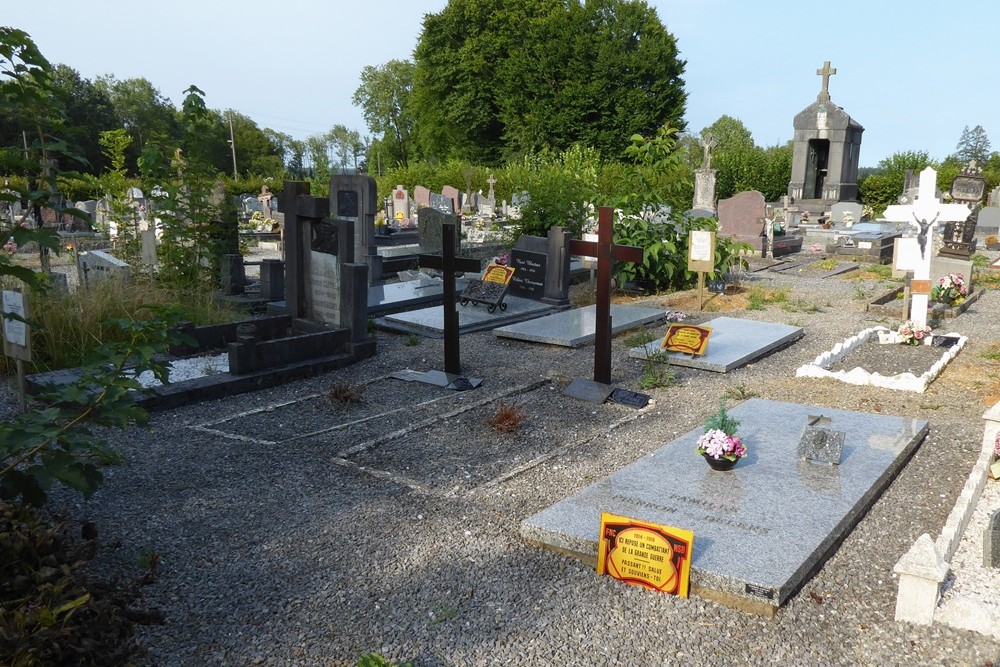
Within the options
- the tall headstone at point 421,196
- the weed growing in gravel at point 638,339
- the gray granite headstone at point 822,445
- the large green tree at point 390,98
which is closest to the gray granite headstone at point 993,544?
the gray granite headstone at point 822,445

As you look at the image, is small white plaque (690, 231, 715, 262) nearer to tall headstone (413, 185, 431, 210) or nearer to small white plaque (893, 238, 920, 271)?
small white plaque (893, 238, 920, 271)

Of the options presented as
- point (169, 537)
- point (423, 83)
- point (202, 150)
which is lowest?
point (169, 537)

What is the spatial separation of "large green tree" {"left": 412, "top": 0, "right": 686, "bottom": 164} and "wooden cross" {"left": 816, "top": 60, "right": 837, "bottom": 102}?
10.0m

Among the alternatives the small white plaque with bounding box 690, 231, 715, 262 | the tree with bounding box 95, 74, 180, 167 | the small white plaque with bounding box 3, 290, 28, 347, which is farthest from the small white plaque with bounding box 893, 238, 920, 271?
the tree with bounding box 95, 74, 180, 167

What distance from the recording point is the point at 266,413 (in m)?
6.80

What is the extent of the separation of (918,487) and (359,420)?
166 inches

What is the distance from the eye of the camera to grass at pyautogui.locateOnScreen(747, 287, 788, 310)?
11.9 meters

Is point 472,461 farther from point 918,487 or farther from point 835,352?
point 835,352

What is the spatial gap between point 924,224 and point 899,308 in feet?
7.48

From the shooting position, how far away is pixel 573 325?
9.84 meters

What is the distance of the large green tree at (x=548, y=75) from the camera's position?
39.5 meters

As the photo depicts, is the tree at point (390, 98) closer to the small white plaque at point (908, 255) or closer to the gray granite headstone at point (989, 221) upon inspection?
the gray granite headstone at point (989, 221)

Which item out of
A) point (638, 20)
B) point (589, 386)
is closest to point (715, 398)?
point (589, 386)

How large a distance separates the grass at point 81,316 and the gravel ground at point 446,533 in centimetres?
184
